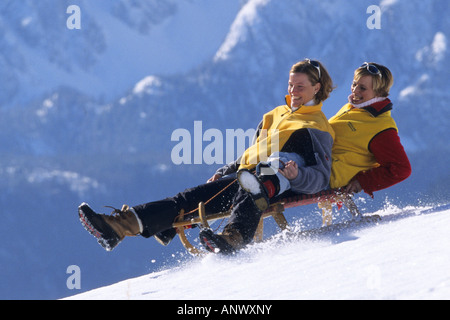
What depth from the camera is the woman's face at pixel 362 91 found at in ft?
14.0

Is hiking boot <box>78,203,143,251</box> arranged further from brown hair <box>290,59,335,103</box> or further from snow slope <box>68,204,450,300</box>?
brown hair <box>290,59,335,103</box>

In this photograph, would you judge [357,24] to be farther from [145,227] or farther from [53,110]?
[145,227]

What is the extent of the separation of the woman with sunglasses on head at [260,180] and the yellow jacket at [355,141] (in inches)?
9.7

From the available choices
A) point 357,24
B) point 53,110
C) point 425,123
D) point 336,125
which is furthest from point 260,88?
point 336,125

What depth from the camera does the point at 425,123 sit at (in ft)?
184

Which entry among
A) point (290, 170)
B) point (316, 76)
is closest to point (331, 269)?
point (290, 170)

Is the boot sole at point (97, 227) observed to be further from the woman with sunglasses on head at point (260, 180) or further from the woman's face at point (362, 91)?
the woman's face at point (362, 91)

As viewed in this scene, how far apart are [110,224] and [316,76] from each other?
1.70 meters

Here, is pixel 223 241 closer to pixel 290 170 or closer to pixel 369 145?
pixel 290 170

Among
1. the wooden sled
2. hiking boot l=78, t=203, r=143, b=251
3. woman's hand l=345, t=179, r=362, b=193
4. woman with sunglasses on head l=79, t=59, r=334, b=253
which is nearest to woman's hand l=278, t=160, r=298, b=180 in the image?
woman with sunglasses on head l=79, t=59, r=334, b=253

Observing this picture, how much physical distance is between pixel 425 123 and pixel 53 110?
127 feet

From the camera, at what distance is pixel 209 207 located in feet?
13.1
